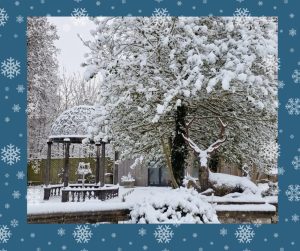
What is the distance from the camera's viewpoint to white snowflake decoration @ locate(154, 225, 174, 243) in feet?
19.7

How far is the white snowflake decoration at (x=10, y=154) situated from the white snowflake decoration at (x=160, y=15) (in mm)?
2401

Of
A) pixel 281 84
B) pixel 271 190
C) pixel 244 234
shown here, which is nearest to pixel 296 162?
pixel 271 190

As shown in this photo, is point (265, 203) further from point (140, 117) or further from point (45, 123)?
point (45, 123)

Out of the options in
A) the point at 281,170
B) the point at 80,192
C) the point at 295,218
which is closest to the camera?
the point at 295,218

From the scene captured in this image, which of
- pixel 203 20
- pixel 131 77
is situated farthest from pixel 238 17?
pixel 131 77

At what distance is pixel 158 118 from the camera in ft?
21.2

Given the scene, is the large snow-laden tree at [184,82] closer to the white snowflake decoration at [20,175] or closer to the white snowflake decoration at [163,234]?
the white snowflake decoration at [163,234]

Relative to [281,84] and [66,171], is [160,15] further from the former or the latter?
[66,171]

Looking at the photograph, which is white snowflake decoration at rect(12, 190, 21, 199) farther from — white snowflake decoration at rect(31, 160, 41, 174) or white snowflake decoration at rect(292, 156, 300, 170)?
white snowflake decoration at rect(292, 156, 300, 170)

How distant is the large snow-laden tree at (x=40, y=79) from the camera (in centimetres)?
629

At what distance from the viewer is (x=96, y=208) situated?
21.2 ft

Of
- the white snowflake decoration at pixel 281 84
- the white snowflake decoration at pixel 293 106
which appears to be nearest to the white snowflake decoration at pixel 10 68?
the white snowflake decoration at pixel 281 84

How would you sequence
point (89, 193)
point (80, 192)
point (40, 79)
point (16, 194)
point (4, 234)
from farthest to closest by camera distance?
1. point (89, 193)
2. point (80, 192)
3. point (40, 79)
4. point (16, 194)
5. point (4, 234)

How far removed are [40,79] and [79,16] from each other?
3.28 ft
